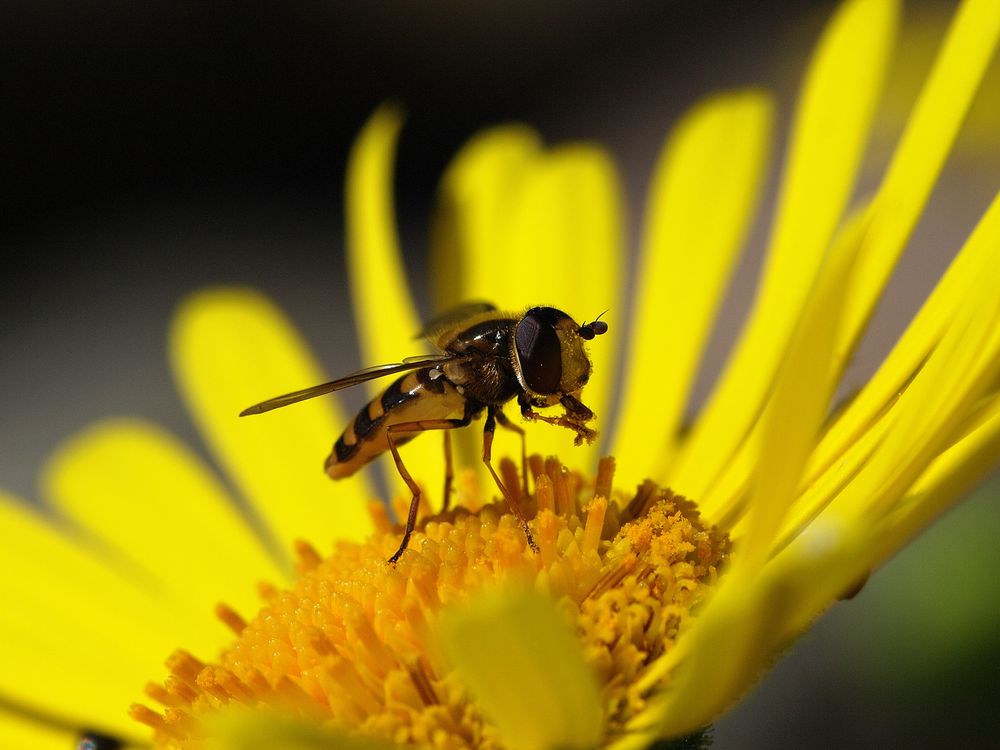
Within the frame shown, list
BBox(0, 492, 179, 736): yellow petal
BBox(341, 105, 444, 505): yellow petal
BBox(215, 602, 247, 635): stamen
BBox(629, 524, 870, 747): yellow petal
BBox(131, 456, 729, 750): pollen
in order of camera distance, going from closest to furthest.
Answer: BBox(629, 524, 870, 747): yellow petal, BBox(131, 456, 729, 750): pollen, BBox(215, 602, 247, 635): stamen, BBox(0, 492, 179, 736): yellow petal, BBox(341, 105, 444, 505): yellow petal

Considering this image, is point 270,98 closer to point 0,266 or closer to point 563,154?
point 0,266

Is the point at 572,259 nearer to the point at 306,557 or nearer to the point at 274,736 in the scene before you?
the point at 306,557

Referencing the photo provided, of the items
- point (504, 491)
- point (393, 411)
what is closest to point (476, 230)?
point (393, 411)

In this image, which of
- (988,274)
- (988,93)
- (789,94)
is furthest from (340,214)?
(988,274)

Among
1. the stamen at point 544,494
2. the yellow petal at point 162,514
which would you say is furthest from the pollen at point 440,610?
the yellow petal at point 162,514

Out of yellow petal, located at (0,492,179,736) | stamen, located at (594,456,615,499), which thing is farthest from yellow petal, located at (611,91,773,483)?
yellow petal, located at (0,492,179,736)

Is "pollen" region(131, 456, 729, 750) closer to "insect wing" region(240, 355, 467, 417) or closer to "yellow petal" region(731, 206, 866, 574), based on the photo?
"insect wing" region(240, 355, 467, 417)
